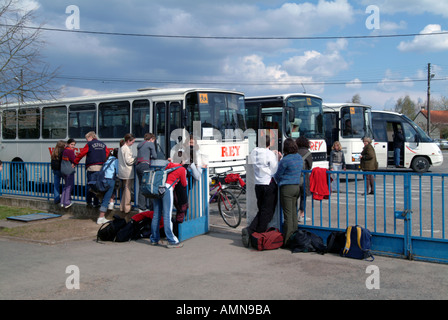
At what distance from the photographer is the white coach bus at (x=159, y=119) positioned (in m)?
12.9

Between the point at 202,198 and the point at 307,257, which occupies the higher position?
the point at 202,198

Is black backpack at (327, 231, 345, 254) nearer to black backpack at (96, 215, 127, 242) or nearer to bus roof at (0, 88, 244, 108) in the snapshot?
black backpack at (96, 215, 127, 242)

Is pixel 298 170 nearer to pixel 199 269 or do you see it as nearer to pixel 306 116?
pixel 199 269

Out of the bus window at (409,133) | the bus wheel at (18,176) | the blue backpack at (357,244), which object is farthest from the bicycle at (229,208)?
the bus window at (409,133)

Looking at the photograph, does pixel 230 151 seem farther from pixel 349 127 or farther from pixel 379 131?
pixel 379 131

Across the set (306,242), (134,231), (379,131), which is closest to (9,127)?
(134,231)

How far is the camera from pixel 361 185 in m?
17.8

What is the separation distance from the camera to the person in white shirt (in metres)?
7.65

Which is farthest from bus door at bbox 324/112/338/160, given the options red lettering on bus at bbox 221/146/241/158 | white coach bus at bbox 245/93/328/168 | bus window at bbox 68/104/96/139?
bus window at bbox 68/104/96/139

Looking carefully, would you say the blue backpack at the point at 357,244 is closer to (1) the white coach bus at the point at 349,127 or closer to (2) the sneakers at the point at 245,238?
(2) the sneakers at the point at 245,238

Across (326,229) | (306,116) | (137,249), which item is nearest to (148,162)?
(137,249)

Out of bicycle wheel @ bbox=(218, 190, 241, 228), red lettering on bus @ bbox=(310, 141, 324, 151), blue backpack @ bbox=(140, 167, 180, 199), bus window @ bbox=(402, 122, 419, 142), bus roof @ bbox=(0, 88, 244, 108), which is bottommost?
bicycle wheel @ bbox=(218, 190, 241, 228)

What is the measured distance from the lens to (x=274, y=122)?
17.1 m
